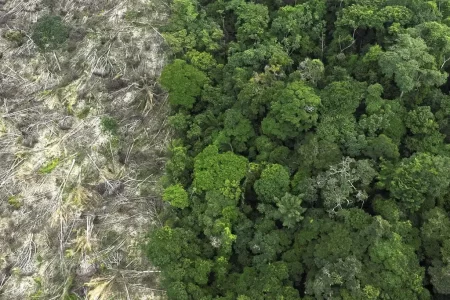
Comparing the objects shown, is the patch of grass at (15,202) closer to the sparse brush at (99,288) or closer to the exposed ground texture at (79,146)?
the exposed ground texture at (79,146)

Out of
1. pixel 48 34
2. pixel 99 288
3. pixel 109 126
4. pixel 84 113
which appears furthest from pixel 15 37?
pixel 99 288

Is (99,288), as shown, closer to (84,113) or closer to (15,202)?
(15,202)

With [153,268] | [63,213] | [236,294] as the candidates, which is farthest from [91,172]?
[236,294]

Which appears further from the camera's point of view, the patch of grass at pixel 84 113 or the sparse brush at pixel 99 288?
the patch of grass at pixel 84 113

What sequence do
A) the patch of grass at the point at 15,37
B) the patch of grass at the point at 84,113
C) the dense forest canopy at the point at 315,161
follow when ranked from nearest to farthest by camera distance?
the dense forest canopy at the point at 315,161 → the patch of grass at the point at 84,113 → the patch of grass at the point at 15,37

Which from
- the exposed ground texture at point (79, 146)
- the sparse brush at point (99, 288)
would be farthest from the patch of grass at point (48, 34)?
the sparse brush at point (99, 288)

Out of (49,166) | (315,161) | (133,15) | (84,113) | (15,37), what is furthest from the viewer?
(15,37)

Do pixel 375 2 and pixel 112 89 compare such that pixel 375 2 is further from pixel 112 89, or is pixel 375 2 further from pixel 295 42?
pixel 112 89
